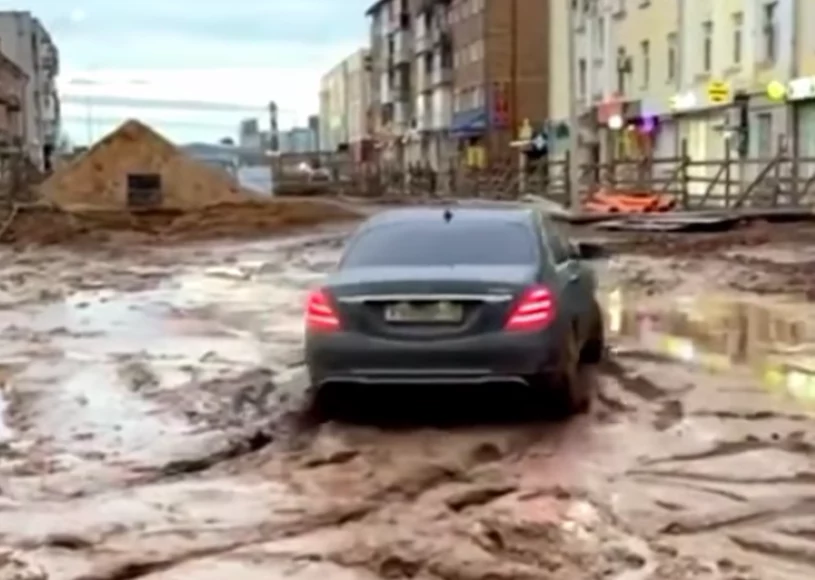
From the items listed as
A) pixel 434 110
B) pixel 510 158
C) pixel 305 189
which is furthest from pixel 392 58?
pixel 305 189

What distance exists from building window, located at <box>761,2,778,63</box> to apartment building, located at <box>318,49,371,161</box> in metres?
83.0

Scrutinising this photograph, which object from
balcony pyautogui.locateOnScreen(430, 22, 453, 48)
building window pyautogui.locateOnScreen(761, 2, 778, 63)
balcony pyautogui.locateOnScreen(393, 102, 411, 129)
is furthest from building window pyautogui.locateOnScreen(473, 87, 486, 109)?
building window pyautogui.locateOnScreen(761, 2, 778, 63)

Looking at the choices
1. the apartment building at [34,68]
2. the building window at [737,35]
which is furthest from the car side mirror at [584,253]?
the apartment building at [34,68]

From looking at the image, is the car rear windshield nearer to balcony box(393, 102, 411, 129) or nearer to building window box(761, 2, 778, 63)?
building window box(761, 2, 778, 63)

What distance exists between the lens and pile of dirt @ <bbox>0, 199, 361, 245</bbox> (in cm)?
4041

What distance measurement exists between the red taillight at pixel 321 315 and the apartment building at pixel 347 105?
117 metres

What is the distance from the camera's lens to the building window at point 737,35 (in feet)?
159

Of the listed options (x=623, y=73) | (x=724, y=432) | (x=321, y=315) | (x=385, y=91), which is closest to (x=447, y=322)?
(x=321, y=315)

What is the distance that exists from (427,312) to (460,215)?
5.75ft

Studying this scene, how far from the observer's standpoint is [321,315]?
1202cm

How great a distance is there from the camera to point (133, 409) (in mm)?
13133

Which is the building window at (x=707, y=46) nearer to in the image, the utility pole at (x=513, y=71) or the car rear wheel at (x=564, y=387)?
the utility pole at (x=513, y=71)

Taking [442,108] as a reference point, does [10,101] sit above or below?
above

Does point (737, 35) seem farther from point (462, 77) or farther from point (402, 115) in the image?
point (402, 115)
